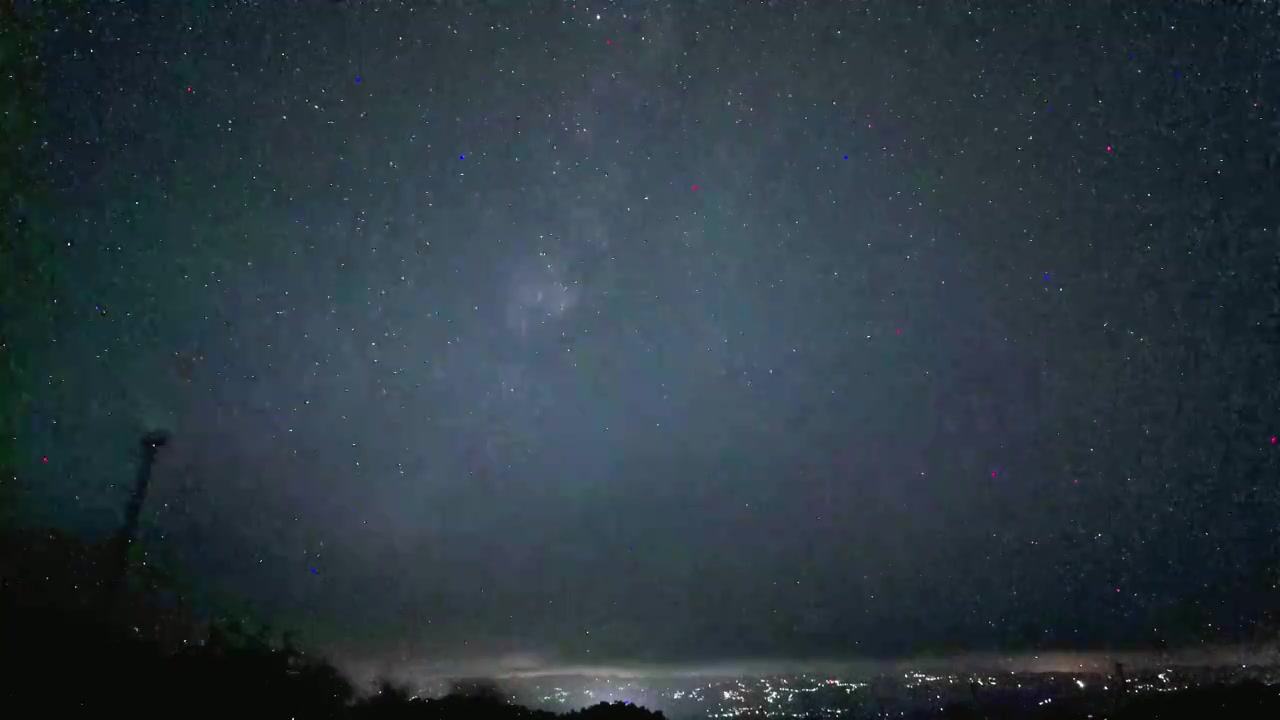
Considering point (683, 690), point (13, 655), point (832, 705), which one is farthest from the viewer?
point (683, 690)

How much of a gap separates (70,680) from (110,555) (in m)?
4.47

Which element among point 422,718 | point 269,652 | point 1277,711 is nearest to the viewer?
point 422,718

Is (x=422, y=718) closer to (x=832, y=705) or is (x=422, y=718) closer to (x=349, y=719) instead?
(x=349, y=719)

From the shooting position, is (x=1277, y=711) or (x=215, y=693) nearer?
(x=215, y=693)

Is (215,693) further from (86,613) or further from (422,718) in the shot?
(422,718)

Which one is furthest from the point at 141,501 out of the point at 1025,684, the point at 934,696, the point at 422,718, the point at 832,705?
the point at 1025,684

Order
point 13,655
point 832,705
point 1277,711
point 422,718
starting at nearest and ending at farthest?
point 13,655 → point 422,718 → point 1277,711 → point 832,705

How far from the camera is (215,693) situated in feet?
64.8

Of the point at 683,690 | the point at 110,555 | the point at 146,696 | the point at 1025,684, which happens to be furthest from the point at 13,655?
the point at 683,690

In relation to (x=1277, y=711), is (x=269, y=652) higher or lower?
higher

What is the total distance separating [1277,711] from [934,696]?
284 ft

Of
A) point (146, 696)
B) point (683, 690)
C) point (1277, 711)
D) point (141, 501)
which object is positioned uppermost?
point (141, 501)

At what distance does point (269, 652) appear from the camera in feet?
82.0

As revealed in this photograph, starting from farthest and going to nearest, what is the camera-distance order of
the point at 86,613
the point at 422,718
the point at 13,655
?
the point at 422,718 → the point at 86,613 → the point at 13,655
